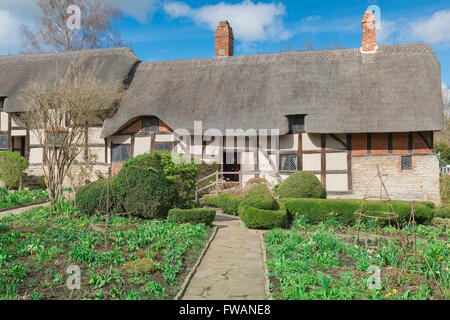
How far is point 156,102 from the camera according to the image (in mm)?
15797

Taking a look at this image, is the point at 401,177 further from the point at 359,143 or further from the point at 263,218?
the point at 263,218

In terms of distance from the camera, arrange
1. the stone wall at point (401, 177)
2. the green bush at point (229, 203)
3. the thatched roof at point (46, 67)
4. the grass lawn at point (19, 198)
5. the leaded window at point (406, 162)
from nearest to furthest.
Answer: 1. the green bush at point (229, 203)
2. the grass lawn at point (19, 198)
3. the stone wall at point (401, 177)
4. the leaded window at point (406, 162)
5. the thatched roof at point (46, 67)

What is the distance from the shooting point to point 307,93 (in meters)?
14.9

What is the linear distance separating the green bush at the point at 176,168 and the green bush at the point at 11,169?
27.5ft

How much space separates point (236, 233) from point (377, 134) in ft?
29.0

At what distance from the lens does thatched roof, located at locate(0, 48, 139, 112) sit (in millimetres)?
17019

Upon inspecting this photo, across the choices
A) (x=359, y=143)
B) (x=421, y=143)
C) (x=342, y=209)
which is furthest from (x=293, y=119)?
(x=342, y=209)

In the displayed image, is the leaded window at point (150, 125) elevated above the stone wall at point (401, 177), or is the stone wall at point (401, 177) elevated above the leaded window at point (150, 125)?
the leaded window at point (150, 125)

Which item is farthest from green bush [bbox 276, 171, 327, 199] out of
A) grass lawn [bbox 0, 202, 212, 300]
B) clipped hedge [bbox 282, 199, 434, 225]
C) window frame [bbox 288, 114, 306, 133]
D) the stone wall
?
window frame [bbox 288, 114, 306, 133]

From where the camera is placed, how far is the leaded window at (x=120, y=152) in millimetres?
16312

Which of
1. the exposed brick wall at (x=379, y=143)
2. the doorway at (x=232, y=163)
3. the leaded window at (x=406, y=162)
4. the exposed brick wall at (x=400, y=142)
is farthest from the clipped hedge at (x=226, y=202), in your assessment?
the leaded window at (x=406, y=162)

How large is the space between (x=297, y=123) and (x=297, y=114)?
59 cm

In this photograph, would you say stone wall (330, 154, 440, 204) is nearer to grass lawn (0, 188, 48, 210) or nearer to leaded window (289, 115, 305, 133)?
leaded window (289, 115, 305, 133)

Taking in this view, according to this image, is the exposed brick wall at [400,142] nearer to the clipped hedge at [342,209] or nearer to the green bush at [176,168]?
the clipped hedge at [342,209]
